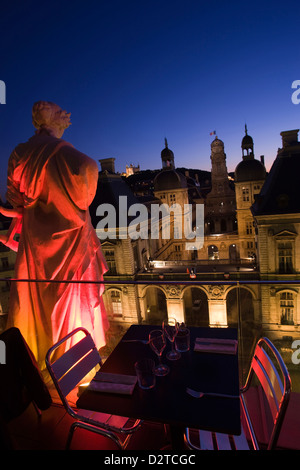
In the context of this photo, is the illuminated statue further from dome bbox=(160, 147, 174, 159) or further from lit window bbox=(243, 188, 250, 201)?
dome bbox=(160, 147, 174, 159)

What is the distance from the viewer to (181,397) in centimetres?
216

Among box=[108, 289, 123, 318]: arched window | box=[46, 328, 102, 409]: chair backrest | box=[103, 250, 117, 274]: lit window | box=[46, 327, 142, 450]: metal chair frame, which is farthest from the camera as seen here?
box=[108, 289, 123, 318]: arched window

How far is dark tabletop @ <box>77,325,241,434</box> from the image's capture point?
195cm

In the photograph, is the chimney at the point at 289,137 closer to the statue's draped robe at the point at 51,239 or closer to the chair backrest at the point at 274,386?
the statue's draped robe at the point at 51,239

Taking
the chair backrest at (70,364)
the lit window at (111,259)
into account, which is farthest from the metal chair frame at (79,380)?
the lit window at (111,259)

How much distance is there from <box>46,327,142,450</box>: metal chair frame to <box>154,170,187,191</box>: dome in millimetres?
35299

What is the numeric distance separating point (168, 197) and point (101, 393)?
36229 mm

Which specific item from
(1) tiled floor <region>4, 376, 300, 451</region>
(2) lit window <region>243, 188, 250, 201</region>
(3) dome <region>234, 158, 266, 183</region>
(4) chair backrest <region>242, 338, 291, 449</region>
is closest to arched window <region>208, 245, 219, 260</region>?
(2) lit window <region>243, 188, 250, 201</region>

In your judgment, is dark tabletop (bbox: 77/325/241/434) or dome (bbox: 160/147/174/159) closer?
dark tabletop (bbox: 77/325/241/434)

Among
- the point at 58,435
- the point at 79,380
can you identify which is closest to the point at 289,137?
the point at 79,380

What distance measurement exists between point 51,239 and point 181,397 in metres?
2.47

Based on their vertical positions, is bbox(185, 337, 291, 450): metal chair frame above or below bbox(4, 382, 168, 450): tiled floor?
above

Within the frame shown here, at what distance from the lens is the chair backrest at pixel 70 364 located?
8.33ft

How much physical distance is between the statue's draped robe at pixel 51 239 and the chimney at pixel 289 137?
2366cm
